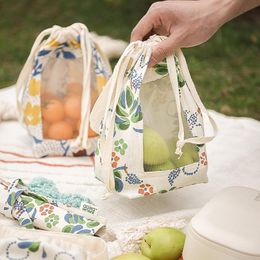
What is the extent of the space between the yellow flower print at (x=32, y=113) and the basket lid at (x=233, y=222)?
728 mm

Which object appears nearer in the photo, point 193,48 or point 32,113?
point 32,113

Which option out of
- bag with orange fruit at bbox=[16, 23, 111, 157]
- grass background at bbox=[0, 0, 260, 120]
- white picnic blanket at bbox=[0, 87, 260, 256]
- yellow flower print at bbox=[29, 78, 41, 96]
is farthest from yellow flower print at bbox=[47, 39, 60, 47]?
grass background at bbox=[0, 0, 260, 120]

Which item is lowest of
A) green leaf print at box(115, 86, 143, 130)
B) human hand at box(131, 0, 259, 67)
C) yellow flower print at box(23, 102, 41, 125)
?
yellow flower print at box(23, 102, 41, 125)

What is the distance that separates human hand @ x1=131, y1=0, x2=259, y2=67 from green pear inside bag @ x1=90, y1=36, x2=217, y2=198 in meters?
0.03

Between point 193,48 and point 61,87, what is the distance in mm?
1681

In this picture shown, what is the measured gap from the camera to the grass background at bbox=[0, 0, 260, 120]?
2.69 m

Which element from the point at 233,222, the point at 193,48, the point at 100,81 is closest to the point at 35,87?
the point at 100,81

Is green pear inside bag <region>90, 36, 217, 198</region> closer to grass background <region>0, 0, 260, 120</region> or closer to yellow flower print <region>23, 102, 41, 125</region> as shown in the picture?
yellow flower print <region>23, 102, 41, 125</region>

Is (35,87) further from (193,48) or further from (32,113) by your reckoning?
(193,48)

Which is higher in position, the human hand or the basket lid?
the human hand

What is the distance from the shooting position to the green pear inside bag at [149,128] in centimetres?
141

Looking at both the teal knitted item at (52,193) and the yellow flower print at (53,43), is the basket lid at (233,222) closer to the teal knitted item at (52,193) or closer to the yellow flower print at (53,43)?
the teal knitted item at (52,193)

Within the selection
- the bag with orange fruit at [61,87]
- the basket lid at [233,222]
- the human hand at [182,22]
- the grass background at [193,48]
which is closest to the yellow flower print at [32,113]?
the bag with orange fruit at [61,87]

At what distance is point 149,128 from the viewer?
1.46m
